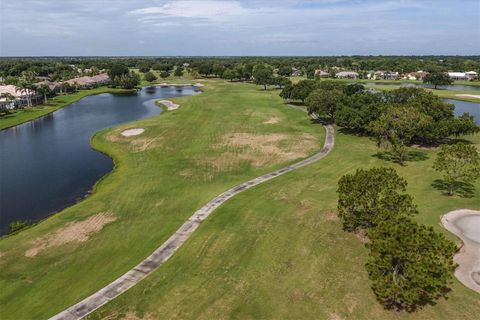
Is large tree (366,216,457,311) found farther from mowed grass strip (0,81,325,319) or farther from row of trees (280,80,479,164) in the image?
row of trees (280,80,479,164)

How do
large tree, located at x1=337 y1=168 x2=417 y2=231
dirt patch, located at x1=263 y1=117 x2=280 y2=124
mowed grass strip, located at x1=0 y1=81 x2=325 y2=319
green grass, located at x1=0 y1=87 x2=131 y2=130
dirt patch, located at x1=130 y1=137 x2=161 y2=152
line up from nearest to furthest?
mowed grass strip, located at x1=0 y1=81 x2=325 y2=319
large tree, located at x1=337 y1=168 x2=417 y2=231
dirt patch, located at x1=130 y1=137 x2=161 y2=152
dirt patch, located at x1=263 y1=117 x2=280 y2=124
green grass, located at x1=0 y1=87 x2=131 y2=130

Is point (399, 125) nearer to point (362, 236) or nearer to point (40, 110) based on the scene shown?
point (362, 236)

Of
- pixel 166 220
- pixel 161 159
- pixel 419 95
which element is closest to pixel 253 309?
pixel 166 220

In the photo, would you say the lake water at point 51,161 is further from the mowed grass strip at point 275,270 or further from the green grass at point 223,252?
the mowed grass strip at point 275,270

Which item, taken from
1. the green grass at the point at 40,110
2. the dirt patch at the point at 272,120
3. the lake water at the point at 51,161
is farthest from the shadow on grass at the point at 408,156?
the green grass at the point at 40,110

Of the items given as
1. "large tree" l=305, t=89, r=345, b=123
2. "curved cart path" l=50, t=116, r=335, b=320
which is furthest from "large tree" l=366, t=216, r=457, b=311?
"large tree" l=305, t=89, r=345, b=123

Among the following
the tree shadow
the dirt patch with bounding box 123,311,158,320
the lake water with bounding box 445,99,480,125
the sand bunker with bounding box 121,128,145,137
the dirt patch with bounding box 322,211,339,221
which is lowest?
the dirt patch with bounding box 123,311,158,320
